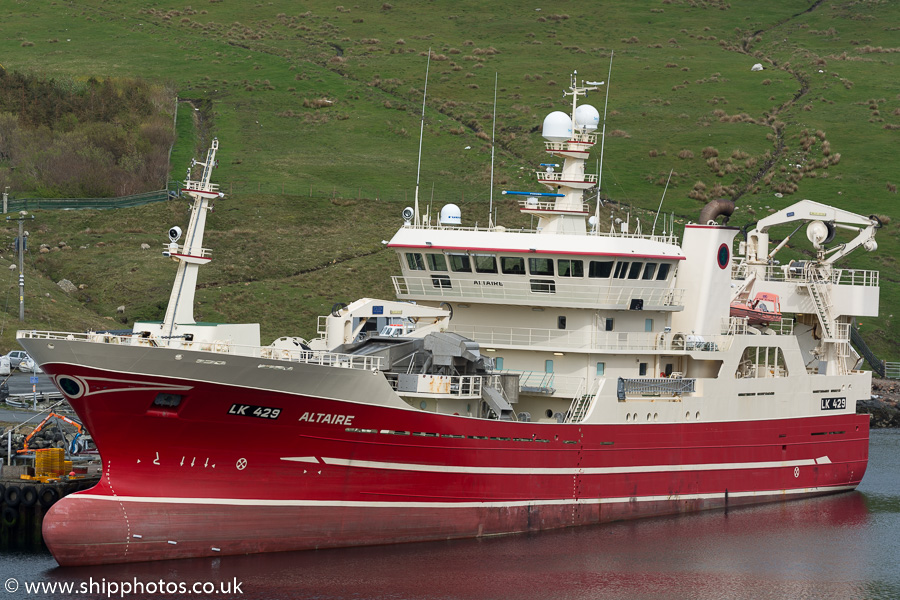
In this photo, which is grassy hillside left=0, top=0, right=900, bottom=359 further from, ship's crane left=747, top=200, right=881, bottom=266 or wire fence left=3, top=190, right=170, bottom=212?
ship's crane left=747, top=200, right=881, bottom=266

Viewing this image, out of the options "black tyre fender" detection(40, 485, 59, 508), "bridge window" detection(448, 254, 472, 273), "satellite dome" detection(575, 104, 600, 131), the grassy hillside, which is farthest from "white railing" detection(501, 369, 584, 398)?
the grassy hillside

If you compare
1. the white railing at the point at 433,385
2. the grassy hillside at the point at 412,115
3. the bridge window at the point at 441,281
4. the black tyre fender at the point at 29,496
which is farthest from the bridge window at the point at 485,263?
the grassy hillside at the point at 412,115

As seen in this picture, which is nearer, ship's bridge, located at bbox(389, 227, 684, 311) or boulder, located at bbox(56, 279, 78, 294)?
ship's bridge, located at bbox(389, 227, 684, 311)

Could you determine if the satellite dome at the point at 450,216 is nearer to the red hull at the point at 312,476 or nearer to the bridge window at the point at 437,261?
the bridge window at the point at 437,261

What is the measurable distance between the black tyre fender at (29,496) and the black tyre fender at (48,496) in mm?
180

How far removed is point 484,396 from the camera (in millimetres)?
30812

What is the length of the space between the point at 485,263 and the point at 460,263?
2.18 ft

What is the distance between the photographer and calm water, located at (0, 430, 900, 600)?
86.6 feet

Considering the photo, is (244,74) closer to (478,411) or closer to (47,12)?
(47,12)

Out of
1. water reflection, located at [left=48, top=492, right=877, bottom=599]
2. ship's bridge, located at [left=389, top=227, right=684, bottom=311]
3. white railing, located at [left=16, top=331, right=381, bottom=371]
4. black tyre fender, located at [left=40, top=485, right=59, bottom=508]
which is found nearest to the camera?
water reflection, located at [left=48, top=492, right=877, bottom=599]

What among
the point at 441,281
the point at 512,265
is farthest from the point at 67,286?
the point at 512,265

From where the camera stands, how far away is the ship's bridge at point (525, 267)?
3247 centimetres

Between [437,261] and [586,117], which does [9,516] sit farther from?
[586,117]

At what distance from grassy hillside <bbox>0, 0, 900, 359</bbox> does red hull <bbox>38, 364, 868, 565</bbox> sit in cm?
2997
